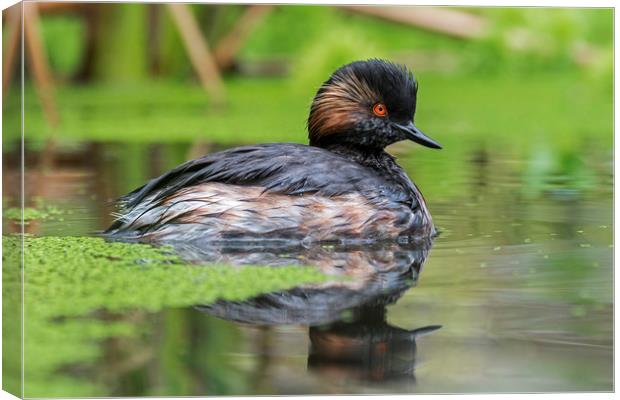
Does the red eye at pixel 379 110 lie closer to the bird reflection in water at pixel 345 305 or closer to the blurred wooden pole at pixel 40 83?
the bird reflection in water at pixel 345 305

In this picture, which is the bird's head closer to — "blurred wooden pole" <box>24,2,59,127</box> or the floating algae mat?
the floating algae mat

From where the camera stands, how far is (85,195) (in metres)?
7.77

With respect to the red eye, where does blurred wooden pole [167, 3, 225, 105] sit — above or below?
above

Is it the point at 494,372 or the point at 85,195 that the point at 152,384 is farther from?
the point at 85,195

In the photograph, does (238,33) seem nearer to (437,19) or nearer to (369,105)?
(437,19)

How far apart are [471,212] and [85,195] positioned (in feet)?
7.31

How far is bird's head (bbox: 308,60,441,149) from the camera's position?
640 cm

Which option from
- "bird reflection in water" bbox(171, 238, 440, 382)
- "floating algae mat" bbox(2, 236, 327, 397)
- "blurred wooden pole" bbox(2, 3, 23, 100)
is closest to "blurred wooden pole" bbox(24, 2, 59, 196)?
"blurred wooden pole" bbox(2, 3, 23, 100)

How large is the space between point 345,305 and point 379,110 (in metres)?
1.71

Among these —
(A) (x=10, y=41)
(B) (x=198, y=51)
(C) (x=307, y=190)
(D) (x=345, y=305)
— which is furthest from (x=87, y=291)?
(B) (x=198, y=51)

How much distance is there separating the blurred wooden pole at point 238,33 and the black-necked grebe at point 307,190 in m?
5.88

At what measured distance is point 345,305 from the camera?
4.99 metres

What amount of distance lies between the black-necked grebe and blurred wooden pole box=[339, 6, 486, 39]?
6.10 m

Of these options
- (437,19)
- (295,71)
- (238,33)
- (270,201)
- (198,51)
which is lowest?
(270,201)
